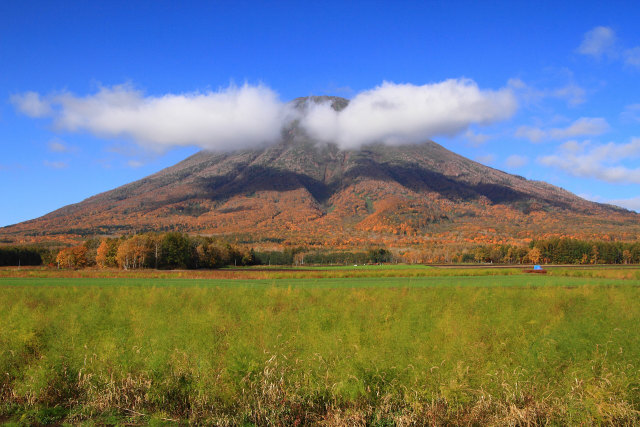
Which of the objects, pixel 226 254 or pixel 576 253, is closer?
pixel 226 254

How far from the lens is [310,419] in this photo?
1205 centimetres

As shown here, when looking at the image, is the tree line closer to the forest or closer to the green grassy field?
the forest

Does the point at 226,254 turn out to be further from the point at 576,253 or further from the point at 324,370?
the point at 324,370

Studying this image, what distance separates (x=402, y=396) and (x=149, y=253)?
81804mm

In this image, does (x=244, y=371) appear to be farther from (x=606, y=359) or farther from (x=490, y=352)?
(x=606, y=359)

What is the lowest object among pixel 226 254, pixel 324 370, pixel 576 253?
pixel 576 253

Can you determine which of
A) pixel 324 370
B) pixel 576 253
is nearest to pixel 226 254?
pixel 576 253

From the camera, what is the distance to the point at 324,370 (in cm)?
1253

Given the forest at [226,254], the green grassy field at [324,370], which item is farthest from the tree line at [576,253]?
the green grassy field at [324,370]

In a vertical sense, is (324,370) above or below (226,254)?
above

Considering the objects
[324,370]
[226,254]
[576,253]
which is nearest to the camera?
[324,370]

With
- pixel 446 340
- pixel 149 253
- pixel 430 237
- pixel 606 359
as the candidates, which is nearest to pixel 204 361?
pixel 446 340

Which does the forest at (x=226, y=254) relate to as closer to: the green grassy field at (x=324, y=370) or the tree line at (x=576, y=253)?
the tree line at (x=576, y=253)

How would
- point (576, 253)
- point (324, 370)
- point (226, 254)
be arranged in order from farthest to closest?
1. point (576, 253)
2. point (226, 254)
3. point (324, 370)
